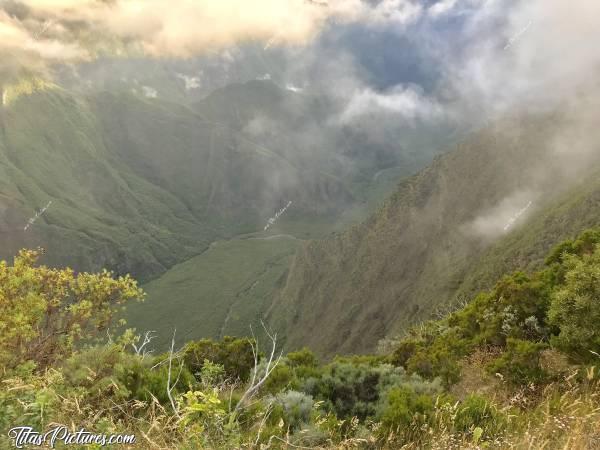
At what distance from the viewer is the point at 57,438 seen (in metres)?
5.43

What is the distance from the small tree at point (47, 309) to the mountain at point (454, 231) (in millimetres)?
61391

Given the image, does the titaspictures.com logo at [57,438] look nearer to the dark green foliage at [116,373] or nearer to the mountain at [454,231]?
the dark green foliage at [116,373]

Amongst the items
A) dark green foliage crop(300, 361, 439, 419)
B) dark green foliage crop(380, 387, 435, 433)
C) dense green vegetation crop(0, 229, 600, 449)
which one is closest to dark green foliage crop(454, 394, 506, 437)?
dense green vegetation crop(0, 229, 600, 449)

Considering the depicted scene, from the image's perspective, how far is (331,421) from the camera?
8188 millimetres

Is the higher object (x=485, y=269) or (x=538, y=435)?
(x=538, y=435)

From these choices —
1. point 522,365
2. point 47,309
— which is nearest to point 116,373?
point 47,309

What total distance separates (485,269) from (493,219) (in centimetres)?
3202

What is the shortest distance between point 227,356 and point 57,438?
44.6 feet

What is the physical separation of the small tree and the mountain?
6139cm

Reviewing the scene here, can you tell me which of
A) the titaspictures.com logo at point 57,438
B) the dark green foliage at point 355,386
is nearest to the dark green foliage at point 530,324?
the dark green foliage at point 355,386

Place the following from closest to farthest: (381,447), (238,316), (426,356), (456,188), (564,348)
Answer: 1. (381,447)
2. (564,348)
3. (426,356)
4. (456,188)
5. (238,316)

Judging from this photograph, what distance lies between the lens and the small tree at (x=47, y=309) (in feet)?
42.3

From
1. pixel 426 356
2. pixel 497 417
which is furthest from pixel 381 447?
pixel 426 356

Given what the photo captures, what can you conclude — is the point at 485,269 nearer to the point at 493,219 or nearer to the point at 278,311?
the point at 493,219
